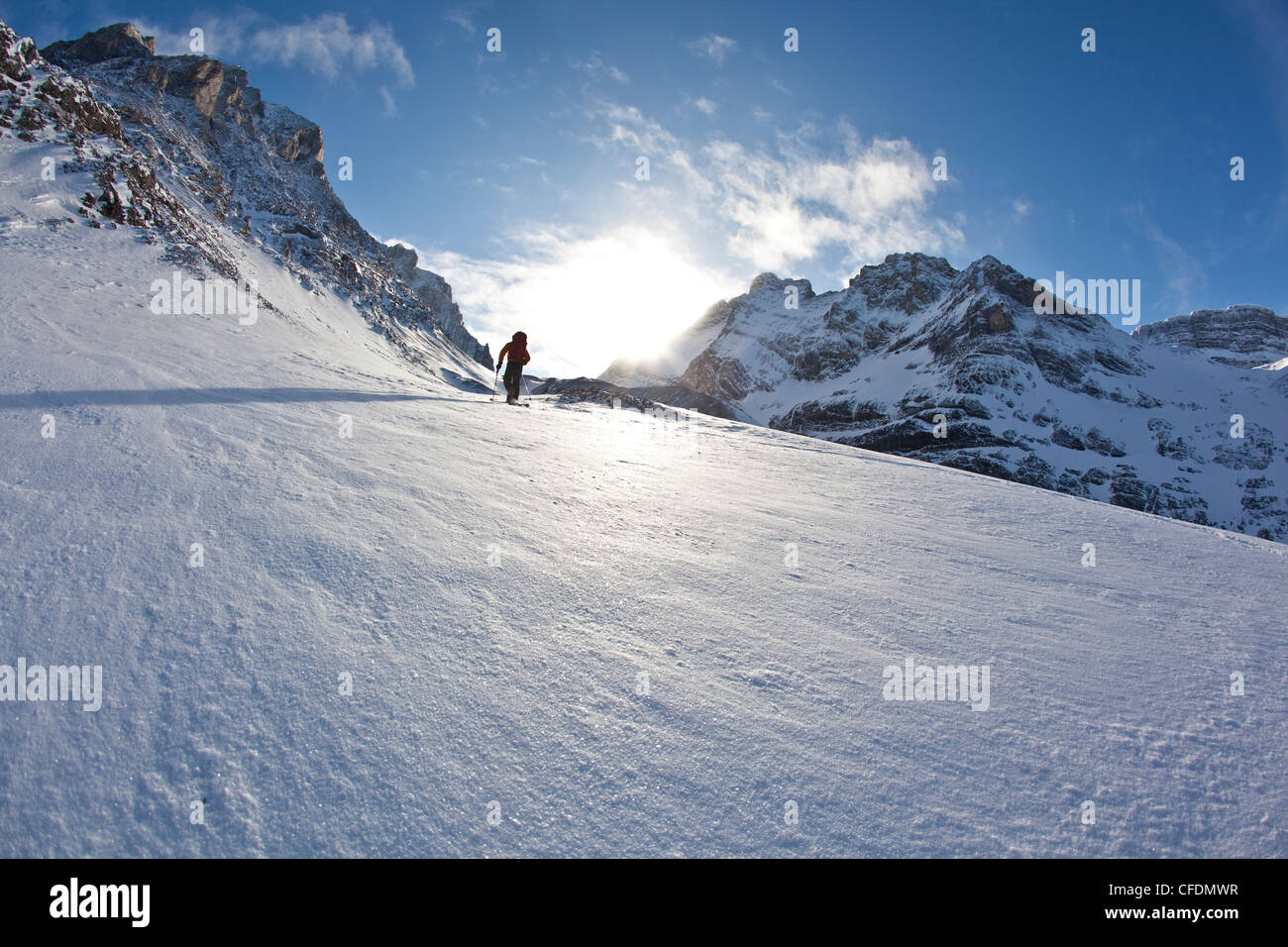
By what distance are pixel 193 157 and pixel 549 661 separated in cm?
6058

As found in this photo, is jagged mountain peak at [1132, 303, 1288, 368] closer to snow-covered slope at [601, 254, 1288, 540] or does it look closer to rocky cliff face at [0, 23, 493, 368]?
snow-covered slope at [601, 254, 1288, 540]

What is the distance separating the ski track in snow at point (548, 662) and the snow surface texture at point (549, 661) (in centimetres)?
2

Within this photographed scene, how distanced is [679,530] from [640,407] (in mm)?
12642

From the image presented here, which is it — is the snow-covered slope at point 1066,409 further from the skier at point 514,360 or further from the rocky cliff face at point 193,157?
the skier at point 514,360

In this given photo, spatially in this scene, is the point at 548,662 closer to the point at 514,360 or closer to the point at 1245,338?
the point at 514,360

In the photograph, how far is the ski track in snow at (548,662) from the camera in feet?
6.31

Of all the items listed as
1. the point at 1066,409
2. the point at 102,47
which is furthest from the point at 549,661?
the point at 1066,409

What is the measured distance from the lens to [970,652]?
11.0ft

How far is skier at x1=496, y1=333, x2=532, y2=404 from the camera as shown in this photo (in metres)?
13.3

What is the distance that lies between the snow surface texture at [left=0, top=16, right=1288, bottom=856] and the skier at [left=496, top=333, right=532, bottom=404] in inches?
298

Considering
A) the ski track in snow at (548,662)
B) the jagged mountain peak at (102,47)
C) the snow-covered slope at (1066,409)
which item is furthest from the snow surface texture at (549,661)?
the snow-covered slope at (1066,409)

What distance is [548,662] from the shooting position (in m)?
2.74
